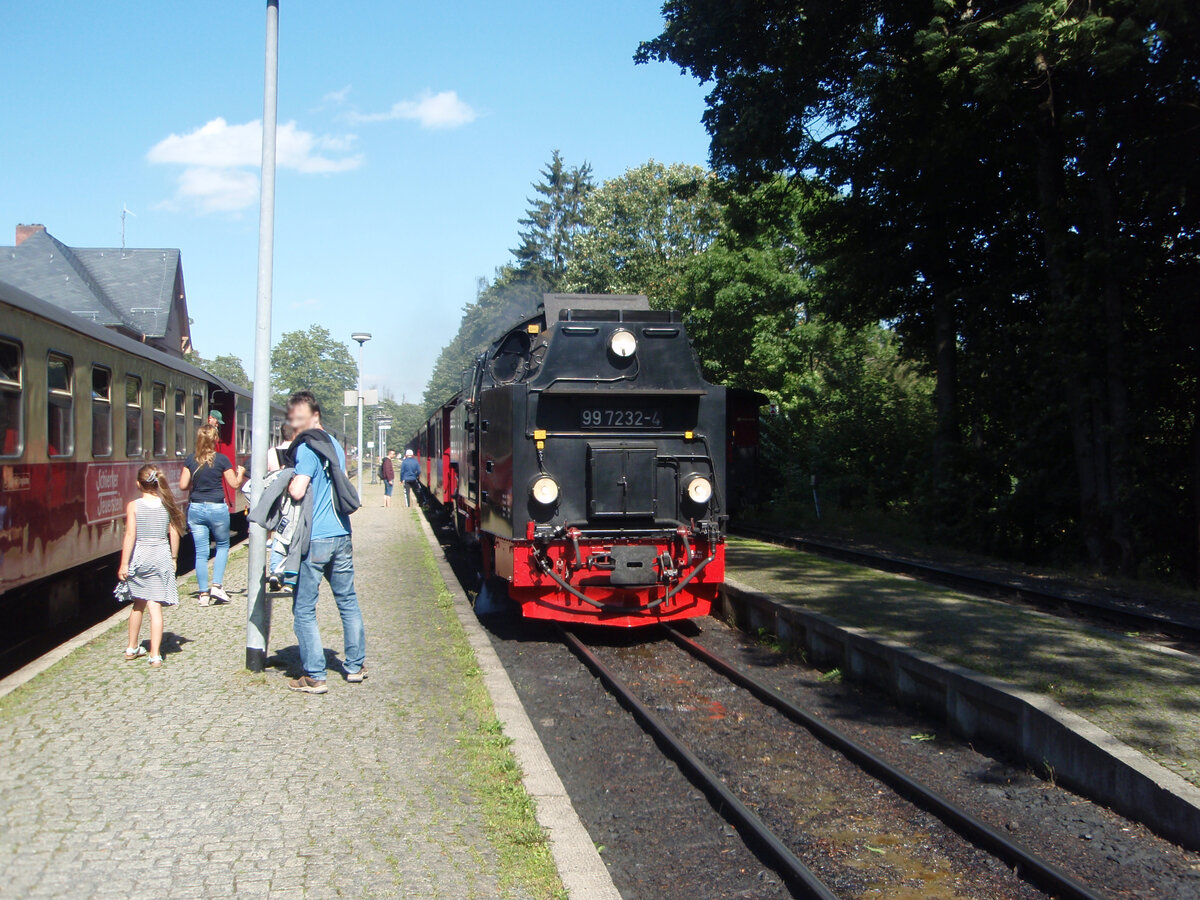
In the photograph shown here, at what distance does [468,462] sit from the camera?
11906mm

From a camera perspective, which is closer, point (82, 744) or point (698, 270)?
point (82, 744)

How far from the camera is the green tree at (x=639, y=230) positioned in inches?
1620

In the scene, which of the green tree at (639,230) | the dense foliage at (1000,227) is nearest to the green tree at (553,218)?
the green tree at (639,230)

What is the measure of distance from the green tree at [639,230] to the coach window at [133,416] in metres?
30.8

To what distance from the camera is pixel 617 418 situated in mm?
8984

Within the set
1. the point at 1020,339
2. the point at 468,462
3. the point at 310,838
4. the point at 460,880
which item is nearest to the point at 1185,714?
the point at 460,880

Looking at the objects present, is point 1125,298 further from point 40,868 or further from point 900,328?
point 40,868

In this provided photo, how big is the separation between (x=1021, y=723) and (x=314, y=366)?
305 ft

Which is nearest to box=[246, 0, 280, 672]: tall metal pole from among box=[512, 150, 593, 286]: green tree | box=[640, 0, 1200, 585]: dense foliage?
box=[640, 0, 1200, 585]: dense foliage

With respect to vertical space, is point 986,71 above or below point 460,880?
above

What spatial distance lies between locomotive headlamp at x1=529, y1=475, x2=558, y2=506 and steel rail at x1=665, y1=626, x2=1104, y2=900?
7.64ft

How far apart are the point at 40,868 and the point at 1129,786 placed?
5038 millimetres

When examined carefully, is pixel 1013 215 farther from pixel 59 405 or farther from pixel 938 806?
pixel 59 405

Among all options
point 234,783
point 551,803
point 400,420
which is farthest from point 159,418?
point 400,420
